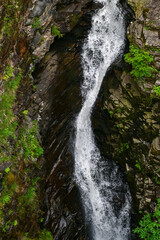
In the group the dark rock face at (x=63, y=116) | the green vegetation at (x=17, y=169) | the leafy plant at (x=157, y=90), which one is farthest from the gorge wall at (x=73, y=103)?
the green vegetation at (x=17, y=169)

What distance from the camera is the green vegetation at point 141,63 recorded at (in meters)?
7.23

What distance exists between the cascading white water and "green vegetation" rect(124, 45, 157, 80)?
1586mm

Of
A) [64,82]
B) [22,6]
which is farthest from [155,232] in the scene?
[22,6]

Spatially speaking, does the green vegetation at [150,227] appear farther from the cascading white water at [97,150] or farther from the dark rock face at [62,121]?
the dark rock face at [62,121]

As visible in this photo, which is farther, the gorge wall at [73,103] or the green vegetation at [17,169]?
the gorge wall at [73,103]

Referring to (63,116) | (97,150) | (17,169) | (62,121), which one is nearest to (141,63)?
(63,116)

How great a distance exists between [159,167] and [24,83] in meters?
6.11

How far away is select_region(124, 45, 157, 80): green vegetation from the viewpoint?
23.7 feet

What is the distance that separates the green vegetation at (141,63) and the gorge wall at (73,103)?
8.3 inches

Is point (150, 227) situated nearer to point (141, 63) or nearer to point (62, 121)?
point (62, 121)

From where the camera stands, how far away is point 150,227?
24.6 ft

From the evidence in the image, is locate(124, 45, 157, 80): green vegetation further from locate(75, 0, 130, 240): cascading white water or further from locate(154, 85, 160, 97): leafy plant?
locate(75, 0, 130, 240): cascading white water

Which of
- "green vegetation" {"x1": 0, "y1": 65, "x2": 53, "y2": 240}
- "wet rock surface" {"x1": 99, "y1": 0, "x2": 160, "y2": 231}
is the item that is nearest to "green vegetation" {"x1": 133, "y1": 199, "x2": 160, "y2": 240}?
"wet rock surface" {"x1": 99, "y1": 0, "x2": 160, "y2": 231}

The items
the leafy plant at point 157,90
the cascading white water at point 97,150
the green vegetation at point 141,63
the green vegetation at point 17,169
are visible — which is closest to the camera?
the green vegetation at point 17,169
